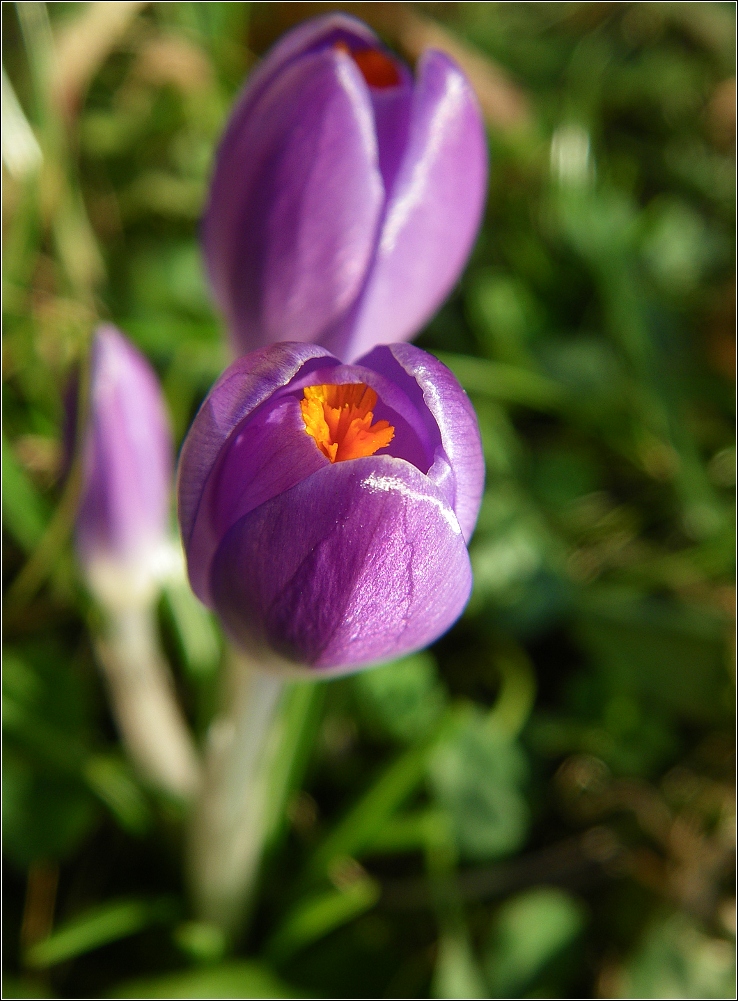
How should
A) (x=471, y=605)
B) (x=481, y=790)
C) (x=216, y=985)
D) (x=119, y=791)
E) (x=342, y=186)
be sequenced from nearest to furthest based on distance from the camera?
1. (x=342, y=186)
2. (x=216, y=985)
3. (x=119, y=791)
4. (x=481, y=790)
5. (x=471, y=605)

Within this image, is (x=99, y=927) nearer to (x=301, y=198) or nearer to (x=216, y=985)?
(x=216, y=985)

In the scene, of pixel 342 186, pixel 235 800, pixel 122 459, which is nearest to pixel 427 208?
pixel 342 186

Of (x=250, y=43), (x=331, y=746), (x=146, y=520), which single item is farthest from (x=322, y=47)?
(x=250, y=43)

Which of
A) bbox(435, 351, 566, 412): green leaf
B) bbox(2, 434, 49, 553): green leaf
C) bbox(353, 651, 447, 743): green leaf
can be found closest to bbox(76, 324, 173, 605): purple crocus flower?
bbox(2, 434, 49, 553): green leaf

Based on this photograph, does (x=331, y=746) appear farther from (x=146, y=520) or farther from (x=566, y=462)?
(x=566, y=462)

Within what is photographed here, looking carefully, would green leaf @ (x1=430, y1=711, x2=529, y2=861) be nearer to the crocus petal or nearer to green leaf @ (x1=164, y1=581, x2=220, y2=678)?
green leaf @ (x1=164, y1=581, x2=220, y2=678)
